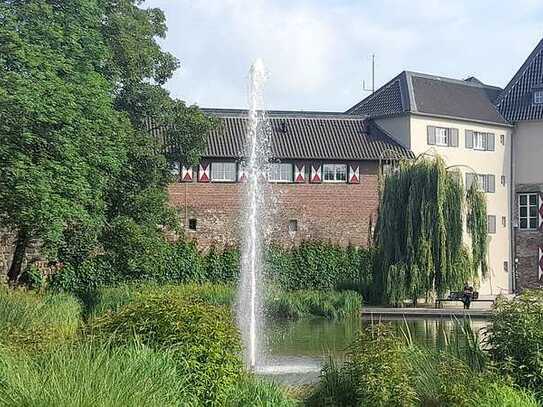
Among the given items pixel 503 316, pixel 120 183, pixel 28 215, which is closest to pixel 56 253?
pixel 120 183

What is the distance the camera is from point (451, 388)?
25.2 ft

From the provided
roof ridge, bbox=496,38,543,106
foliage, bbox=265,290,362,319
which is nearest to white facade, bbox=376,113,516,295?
roof ridge, bbox=496,38,543,106

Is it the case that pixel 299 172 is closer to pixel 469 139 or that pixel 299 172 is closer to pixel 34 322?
pixel 469 139

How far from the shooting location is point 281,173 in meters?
37.4

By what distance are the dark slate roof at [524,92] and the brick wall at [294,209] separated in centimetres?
885

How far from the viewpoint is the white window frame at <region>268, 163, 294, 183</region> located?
1470 inches

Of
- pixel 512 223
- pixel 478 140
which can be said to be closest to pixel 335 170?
pixel 478 140

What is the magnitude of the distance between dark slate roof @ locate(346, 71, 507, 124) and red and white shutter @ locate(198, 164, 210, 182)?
325 inches

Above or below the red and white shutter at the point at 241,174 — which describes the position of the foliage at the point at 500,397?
below

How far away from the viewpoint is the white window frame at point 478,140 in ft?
134

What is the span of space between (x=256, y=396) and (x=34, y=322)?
156 inches

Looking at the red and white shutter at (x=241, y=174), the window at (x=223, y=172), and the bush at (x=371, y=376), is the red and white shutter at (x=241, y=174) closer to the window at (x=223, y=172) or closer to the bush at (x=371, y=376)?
the window at (x=223, y=172)

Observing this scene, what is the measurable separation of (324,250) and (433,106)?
8.76 meters

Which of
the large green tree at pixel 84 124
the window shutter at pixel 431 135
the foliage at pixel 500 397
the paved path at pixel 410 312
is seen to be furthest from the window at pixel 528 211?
the foliage at pixel 500 397
